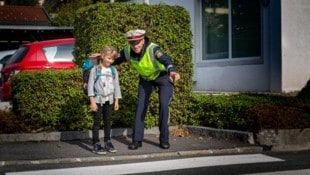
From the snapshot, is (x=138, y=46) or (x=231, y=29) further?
(x=231, y=29)

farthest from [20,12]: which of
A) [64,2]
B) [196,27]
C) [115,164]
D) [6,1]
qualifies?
[115,164]

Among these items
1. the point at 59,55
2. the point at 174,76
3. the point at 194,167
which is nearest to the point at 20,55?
the point at 59,55

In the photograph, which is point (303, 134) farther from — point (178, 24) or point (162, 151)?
point (178, 24)

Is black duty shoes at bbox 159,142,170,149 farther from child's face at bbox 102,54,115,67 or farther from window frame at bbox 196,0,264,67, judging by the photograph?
window frame at bbox 196,0,264,67

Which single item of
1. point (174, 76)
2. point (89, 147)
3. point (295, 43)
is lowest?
point (89, 147)

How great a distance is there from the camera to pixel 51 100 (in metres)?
9.84

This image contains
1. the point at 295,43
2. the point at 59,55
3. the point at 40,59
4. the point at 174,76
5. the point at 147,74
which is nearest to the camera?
the point at 174,76

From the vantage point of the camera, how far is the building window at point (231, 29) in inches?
625

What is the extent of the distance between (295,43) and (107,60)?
7.36 m

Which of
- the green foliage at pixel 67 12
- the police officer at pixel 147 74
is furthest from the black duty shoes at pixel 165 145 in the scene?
the green foliage at pixel 67 12

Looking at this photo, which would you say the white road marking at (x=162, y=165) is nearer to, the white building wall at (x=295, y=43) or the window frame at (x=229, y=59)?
the white building wall at (x=295, y=43)

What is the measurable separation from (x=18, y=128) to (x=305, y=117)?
15.7 feet

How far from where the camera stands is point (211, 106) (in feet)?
33.6

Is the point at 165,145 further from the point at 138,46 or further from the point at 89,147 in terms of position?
the point at 138,46
